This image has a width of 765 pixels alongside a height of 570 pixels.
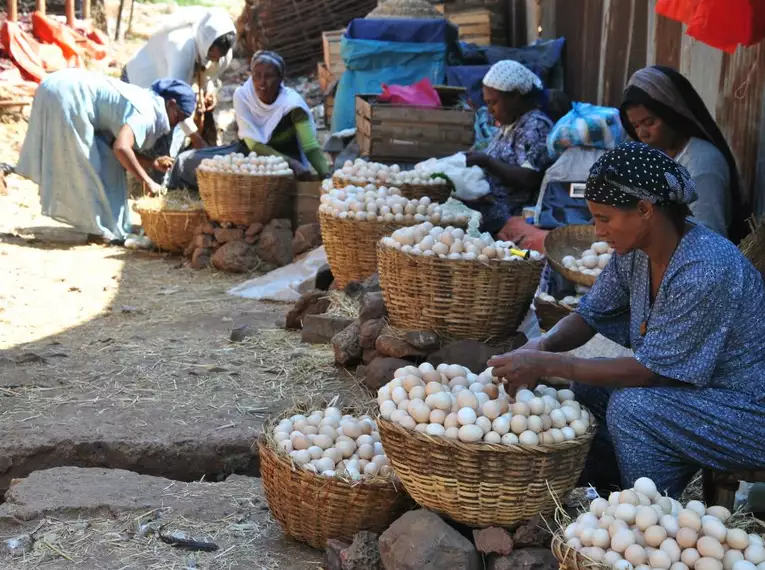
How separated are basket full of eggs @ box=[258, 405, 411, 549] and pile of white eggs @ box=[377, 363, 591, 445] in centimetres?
32

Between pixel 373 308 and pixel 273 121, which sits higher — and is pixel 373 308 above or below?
below

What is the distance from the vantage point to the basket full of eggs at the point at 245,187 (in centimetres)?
811

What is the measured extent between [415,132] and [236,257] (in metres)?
2.01

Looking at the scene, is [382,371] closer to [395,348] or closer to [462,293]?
[395,348]

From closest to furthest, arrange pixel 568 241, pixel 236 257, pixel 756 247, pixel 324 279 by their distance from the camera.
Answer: pixel 756 247 < pixel 568 241 < pixel 324 279 < pixel 236 257

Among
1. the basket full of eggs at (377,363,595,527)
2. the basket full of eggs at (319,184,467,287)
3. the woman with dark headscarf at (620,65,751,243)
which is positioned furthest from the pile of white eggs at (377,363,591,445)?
the basket full of eggs at (319,184,467,287)

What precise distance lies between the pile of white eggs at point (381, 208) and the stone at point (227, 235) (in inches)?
101

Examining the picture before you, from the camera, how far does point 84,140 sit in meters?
8.84

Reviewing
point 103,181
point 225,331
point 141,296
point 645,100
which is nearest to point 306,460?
point 645,100

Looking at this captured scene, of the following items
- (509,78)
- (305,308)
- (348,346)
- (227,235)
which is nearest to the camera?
(348,346)

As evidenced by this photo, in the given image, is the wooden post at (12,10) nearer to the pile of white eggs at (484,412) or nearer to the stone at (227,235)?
the stone at (227,235)

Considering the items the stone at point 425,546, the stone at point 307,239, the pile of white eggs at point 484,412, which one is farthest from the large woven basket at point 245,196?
the stone at point 425,546

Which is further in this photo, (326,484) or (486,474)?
(326,484)

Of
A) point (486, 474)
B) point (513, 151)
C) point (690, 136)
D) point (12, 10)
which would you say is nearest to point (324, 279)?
point (513, 151)
